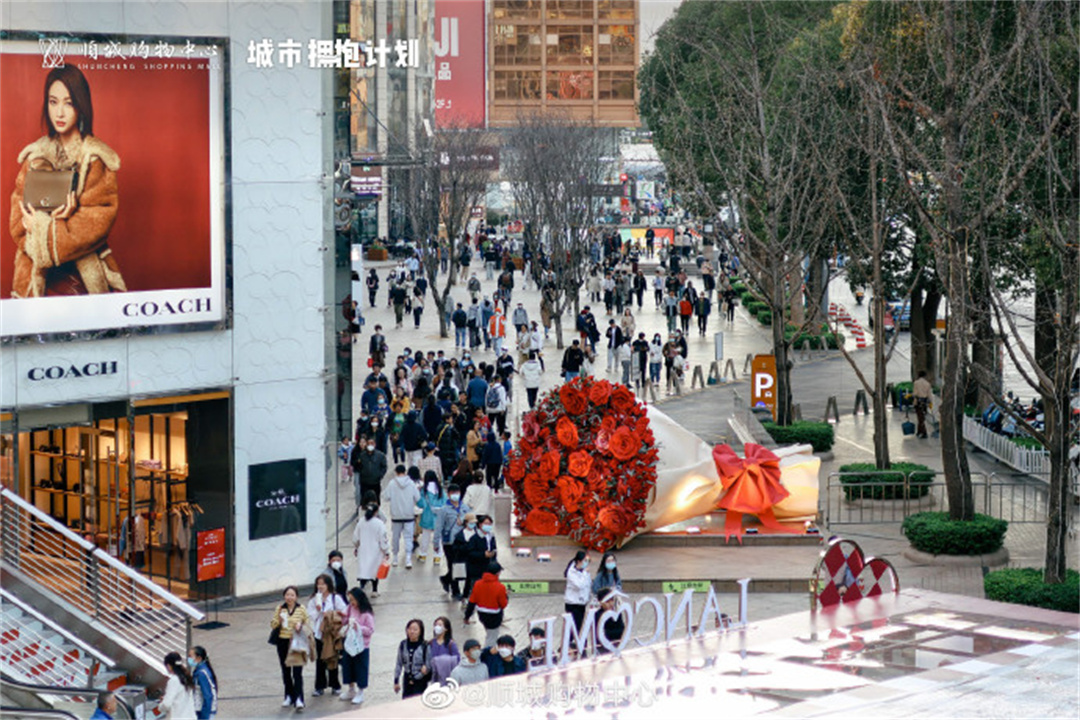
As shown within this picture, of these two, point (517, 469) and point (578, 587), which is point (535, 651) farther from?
point (517, 469)

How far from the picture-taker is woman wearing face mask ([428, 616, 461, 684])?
15852 millimetres

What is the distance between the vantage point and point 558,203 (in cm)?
5338

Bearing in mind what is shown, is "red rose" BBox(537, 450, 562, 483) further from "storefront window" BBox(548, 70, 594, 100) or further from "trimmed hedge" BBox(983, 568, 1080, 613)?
"storefront window" BBox(548, 70, 594, 100)

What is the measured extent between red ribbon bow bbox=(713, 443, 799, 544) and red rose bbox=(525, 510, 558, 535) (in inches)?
90.0

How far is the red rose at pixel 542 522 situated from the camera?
931 inches

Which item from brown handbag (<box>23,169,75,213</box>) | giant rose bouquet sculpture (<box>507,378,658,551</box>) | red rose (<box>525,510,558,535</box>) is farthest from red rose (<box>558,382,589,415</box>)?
brown handbag (<box>23,169,75,213</box>)

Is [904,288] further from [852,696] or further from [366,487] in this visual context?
[852,696]

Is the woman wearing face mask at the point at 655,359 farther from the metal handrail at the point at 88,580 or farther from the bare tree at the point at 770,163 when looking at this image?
the metal handrail at the point at 88,580

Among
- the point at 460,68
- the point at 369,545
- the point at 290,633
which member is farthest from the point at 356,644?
the point at 460,68

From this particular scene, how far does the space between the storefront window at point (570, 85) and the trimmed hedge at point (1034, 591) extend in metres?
144

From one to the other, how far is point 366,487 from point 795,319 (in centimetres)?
3058

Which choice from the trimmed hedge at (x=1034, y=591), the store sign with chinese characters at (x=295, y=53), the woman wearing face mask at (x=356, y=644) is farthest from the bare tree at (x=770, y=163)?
the woman wearing face mask at (x=356, y=644)

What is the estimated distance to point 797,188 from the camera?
35719mm

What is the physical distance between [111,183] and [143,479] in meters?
3.50
